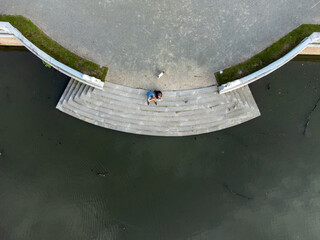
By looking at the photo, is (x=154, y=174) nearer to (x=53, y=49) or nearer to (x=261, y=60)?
(x=261, y=60)

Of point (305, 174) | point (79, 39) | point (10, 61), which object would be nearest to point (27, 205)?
point (10, 61)

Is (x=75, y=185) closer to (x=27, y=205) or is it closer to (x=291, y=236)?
(x=27, y=205)

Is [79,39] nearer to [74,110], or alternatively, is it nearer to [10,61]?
[74,110]

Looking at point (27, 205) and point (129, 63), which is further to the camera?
point (27, 205)

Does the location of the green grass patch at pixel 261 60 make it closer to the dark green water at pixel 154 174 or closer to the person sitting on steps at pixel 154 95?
the dark green water at pixel 154 174

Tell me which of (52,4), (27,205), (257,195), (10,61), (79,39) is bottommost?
(27,205)

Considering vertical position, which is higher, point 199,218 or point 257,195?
point 257,195
